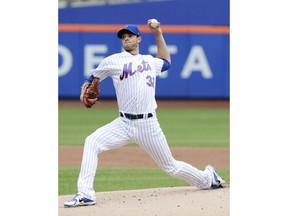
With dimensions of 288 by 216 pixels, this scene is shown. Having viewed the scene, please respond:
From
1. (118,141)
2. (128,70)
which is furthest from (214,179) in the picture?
(128,70)

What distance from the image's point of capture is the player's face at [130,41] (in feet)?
22.9

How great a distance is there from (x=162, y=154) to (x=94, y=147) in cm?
64

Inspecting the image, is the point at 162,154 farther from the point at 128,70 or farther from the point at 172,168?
the point at 128,70

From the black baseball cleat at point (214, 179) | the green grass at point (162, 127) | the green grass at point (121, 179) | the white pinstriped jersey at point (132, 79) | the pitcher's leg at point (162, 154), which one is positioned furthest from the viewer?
the green grass at point (162, 127)

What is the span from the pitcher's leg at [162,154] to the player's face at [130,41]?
0.66 metres

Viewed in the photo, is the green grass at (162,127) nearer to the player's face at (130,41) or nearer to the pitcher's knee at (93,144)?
the pitcher's knee at (93,144)

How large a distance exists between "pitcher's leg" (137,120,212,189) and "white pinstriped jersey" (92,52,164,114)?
0.19 metres

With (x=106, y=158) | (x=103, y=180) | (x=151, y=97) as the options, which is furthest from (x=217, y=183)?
(x=106, y=158)

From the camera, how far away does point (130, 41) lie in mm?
6984

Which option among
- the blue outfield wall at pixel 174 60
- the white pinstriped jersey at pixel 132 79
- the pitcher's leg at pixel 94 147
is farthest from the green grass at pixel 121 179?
the blue outfield wall at pixel 174 60

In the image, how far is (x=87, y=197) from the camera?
681 cm

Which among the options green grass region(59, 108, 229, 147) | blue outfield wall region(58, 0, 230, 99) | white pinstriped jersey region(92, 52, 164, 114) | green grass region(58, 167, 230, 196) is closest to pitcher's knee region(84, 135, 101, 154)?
white pinstriped jersey region(92, 52, 164, 114)

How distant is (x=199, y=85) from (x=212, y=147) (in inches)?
318

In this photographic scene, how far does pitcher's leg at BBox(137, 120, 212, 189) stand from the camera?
277 inches
